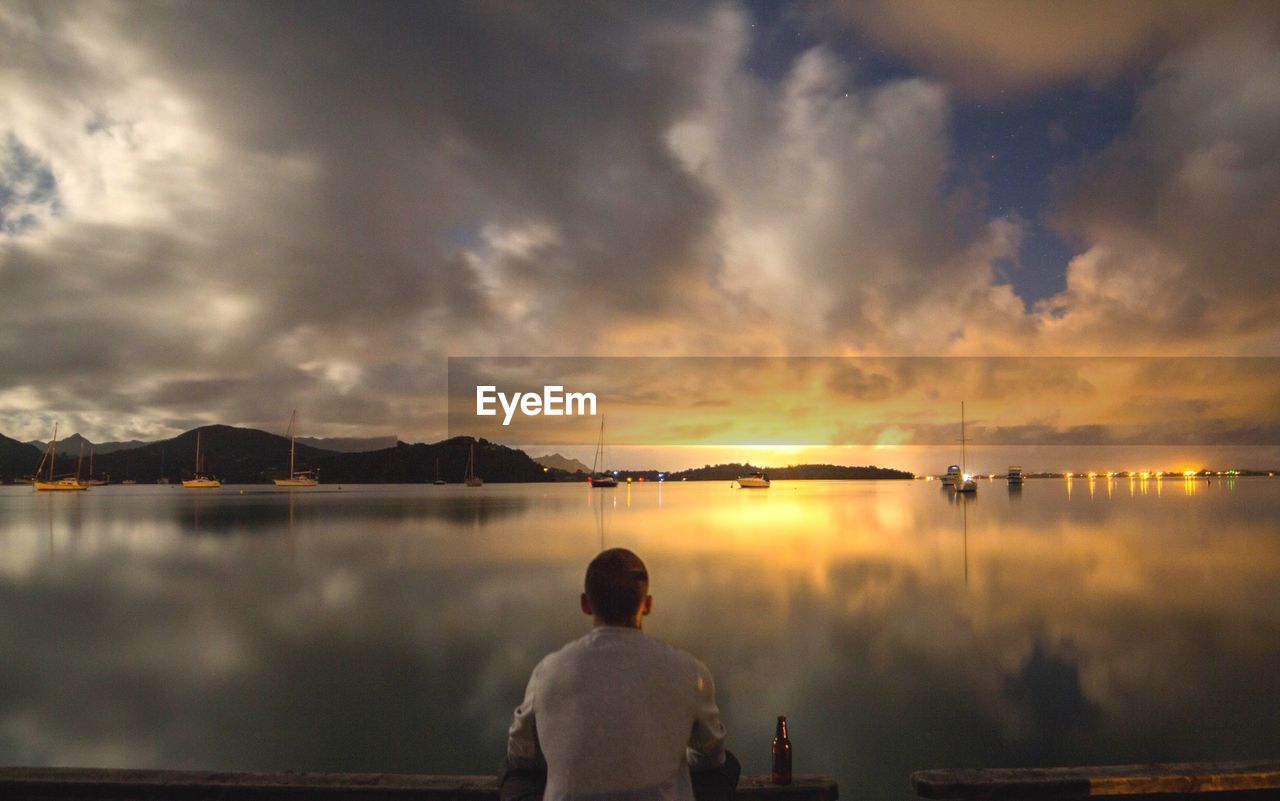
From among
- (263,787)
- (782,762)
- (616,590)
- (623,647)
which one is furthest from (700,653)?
(623,647)

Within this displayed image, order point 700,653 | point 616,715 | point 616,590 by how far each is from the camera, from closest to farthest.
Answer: point 616,715
point 616,590
point 700,653

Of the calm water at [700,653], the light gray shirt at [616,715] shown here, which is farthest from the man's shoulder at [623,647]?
the calm water at [700,653]

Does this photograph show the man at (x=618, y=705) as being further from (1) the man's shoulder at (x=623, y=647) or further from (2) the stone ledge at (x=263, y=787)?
(2) the stone ledge at (x=263, y=787)

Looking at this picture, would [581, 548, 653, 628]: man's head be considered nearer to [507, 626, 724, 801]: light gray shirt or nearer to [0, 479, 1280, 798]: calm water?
[507, 626, 724, 801]: light gray shirt

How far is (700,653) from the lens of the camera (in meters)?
13.1

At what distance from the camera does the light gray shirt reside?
2.52 metres

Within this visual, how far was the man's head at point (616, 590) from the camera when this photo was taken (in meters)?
2.79

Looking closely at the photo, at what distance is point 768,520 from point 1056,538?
20.1 metres

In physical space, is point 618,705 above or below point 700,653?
above

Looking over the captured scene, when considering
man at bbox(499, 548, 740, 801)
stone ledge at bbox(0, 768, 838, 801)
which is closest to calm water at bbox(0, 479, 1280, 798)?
stone ledge at bbox(0, 768, 838, 801)

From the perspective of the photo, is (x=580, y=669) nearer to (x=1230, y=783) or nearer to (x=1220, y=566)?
(x=1230, y=783)

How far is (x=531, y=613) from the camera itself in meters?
17.4

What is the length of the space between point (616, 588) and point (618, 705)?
43 centimetres

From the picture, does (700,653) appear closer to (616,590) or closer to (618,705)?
(616,590)
